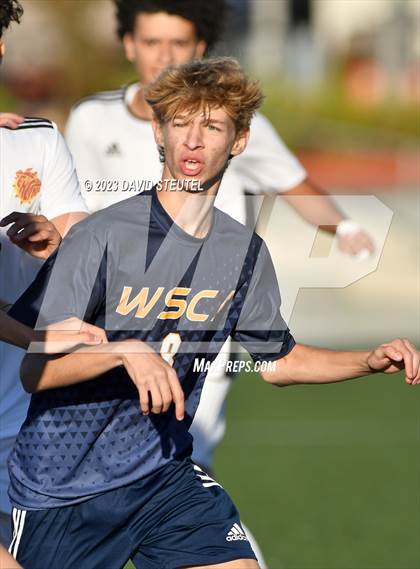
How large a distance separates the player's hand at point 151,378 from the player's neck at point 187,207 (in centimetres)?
62

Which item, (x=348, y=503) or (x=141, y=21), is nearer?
(x=141, y=21)

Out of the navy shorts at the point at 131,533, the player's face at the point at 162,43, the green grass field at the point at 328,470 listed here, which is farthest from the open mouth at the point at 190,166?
the green grass field at the point at 328,470

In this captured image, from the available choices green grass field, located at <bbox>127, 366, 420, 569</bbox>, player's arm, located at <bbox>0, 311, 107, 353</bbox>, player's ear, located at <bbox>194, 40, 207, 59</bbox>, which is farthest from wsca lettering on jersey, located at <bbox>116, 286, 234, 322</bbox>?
green grass field, located at <bbox>127, 366, 420, 569</bbox>

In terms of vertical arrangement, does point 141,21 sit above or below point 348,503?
above

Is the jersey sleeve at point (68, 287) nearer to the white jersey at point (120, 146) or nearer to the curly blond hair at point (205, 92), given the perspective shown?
the curly blond hair at point (205, 92)

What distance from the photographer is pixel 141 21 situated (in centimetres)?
607

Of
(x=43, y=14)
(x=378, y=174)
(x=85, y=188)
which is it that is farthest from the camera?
(x=43, y=14)

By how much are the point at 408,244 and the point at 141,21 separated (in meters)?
10.6

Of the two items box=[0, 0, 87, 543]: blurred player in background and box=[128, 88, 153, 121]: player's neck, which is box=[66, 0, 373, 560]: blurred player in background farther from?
box=[0, 0, 87, 543]: blurred player in background

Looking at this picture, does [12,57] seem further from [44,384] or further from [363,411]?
[44,384]

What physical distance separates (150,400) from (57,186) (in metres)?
1.00

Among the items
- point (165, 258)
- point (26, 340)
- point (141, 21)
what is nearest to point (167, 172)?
point (165, 258)

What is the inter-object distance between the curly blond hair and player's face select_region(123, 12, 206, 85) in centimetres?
151

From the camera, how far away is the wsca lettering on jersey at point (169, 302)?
4.12 meters
